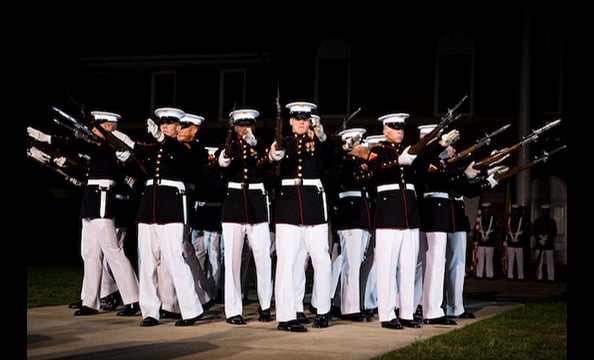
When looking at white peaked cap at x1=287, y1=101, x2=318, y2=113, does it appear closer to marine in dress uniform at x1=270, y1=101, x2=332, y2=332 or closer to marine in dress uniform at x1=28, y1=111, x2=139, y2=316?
marine in dress uniform at x1=270, y1=101, x2=332, y2=332

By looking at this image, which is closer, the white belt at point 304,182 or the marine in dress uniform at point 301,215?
the marine in dress uniform at point 301,215

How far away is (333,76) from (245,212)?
2086 centimetres

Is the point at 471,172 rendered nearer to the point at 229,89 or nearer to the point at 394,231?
the point at 394,231

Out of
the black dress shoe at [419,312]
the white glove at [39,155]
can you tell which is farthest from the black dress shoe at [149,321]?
the black dress shoe at [419,312]

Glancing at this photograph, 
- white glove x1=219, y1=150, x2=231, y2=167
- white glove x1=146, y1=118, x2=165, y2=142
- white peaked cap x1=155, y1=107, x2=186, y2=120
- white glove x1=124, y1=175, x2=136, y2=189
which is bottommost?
white glove x1=124, y1=175, x2=136, y2=189

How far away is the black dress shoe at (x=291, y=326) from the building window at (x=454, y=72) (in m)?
20.5

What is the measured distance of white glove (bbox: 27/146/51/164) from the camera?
1305cm

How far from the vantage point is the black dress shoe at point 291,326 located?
11008 millimetres

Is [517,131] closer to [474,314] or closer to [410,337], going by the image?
[474,314]

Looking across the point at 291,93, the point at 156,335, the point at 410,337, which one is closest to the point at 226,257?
the point at 156,335

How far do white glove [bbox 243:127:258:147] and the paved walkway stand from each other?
2.04 meters

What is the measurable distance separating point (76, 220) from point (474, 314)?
1782 cm

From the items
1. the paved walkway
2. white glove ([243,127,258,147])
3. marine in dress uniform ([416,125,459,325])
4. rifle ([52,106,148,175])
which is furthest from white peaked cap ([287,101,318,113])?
the paved walkway

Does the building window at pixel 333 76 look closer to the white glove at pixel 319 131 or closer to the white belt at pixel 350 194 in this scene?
the white belt at pixel 350 194
